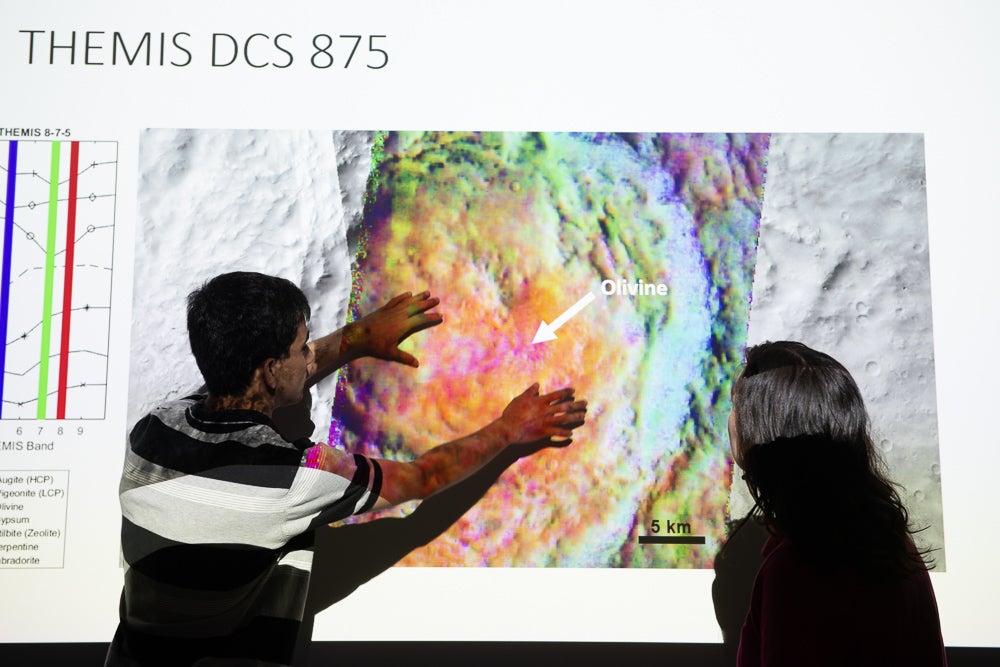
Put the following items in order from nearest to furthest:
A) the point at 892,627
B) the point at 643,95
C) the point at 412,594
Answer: the point at 892,627
the point at 412,594
the point at 643,95

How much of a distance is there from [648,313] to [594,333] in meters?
0.13

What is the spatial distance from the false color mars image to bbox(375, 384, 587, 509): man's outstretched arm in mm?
25

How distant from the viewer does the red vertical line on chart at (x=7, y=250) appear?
1779mm

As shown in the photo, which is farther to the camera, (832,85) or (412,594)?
(832,85)

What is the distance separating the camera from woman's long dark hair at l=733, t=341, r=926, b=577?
1.17 metres

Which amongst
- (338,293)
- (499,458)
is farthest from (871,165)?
(338,293)

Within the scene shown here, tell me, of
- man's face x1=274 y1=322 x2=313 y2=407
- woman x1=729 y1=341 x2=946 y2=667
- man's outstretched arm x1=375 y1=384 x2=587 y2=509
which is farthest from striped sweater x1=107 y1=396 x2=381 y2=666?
woman x1=729 y1=341 x2=946 y2=667

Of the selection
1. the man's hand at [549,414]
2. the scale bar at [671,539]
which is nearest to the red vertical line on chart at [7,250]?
the man's hand at [549,414]

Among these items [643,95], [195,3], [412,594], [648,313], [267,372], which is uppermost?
[195,3]

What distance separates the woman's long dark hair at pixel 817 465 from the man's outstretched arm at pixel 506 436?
0.43 meters

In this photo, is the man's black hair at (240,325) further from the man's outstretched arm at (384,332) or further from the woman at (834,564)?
the woman at (834,564)

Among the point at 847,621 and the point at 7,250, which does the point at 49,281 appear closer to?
the point at 7,250

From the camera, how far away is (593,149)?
73.1 inches

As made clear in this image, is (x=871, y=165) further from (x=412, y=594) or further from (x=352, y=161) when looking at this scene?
(x=412, y=594)
